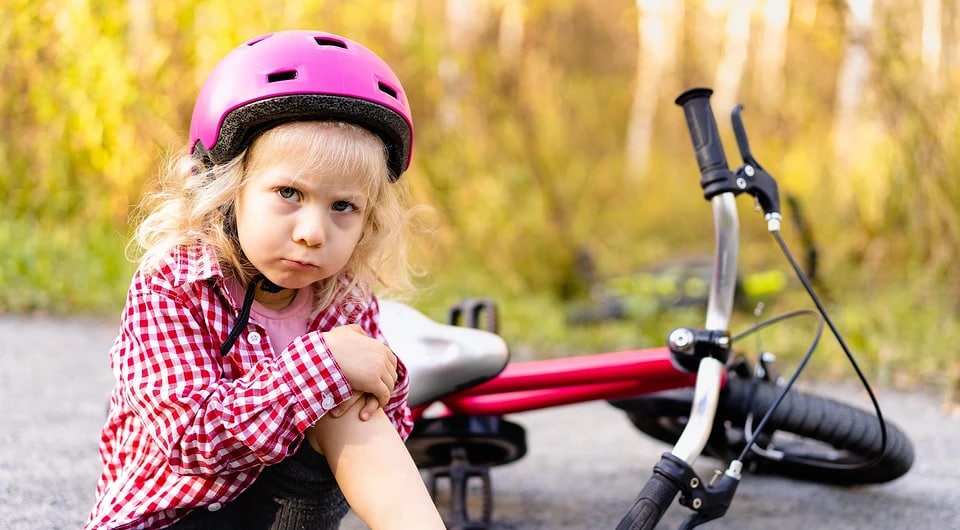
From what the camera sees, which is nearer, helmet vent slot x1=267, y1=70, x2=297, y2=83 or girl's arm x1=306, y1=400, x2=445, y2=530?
girl's arm x1=306, y1=400, x2=445, y2=530

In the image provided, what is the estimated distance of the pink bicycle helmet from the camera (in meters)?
1.64

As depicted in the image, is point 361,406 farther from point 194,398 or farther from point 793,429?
point 793,429

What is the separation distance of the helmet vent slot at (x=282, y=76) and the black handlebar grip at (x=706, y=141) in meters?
0.85

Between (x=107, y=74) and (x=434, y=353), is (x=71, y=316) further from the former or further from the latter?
(x=434, y=353)

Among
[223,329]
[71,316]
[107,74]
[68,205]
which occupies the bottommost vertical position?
[71,316]

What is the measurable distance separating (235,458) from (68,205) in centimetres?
427

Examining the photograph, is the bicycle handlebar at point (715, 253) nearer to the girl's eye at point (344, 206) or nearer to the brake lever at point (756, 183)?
the brake lever at point (756, 183)

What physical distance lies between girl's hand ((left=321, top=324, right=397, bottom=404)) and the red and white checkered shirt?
0.02 metres

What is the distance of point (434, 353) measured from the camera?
85.6 inches

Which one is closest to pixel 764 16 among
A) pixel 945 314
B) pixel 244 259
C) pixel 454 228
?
pixel 454 228

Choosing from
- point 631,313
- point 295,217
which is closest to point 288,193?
point 295,217

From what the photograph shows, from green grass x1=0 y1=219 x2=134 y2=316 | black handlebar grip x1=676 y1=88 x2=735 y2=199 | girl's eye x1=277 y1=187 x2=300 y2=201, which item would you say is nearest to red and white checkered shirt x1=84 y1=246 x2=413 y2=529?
girl's eye x1=277 y1=187 x2=300 y2=201

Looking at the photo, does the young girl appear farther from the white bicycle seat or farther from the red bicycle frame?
the red bicycle frame

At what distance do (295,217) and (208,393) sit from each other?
0.32 metres
